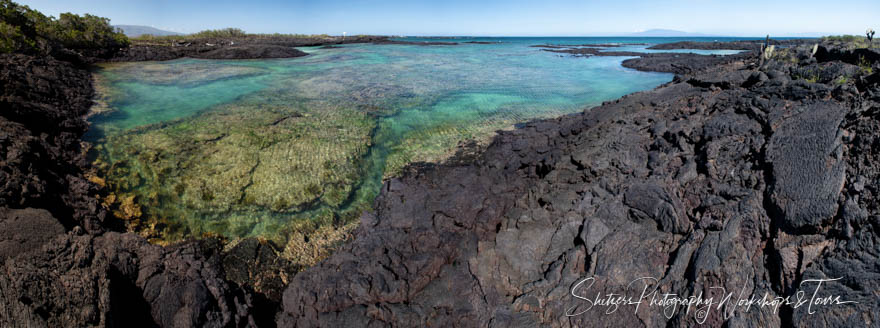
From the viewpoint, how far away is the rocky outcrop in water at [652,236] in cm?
346

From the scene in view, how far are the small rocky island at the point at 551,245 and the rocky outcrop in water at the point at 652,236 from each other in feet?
0.07

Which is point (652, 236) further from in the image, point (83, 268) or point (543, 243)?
point (83, 268)

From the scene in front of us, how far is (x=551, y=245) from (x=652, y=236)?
1363 millimetres

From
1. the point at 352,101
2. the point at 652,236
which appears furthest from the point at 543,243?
the point at 352,101

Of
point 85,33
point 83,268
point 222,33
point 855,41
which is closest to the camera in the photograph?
point 83,268

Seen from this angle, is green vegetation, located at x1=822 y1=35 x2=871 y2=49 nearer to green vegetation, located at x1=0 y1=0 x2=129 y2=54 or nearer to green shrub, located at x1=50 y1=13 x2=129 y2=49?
green vegetation, located at x1=0 y1=0 x2=129 y2=54

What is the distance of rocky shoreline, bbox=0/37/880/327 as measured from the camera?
11.2 ft

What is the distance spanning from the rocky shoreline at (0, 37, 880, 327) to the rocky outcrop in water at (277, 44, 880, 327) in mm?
20

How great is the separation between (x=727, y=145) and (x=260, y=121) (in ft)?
43.4

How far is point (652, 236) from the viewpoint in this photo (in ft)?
14.6

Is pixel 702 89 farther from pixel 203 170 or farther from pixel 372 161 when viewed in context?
pixel 203 170

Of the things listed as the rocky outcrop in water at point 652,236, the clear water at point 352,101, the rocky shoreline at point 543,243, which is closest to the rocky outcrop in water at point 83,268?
the rocky shoreline at point 543,243

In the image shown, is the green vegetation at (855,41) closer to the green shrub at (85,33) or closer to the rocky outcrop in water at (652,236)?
the rocky outcrop in water at (652,236)

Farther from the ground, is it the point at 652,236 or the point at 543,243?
the point at 652,236
